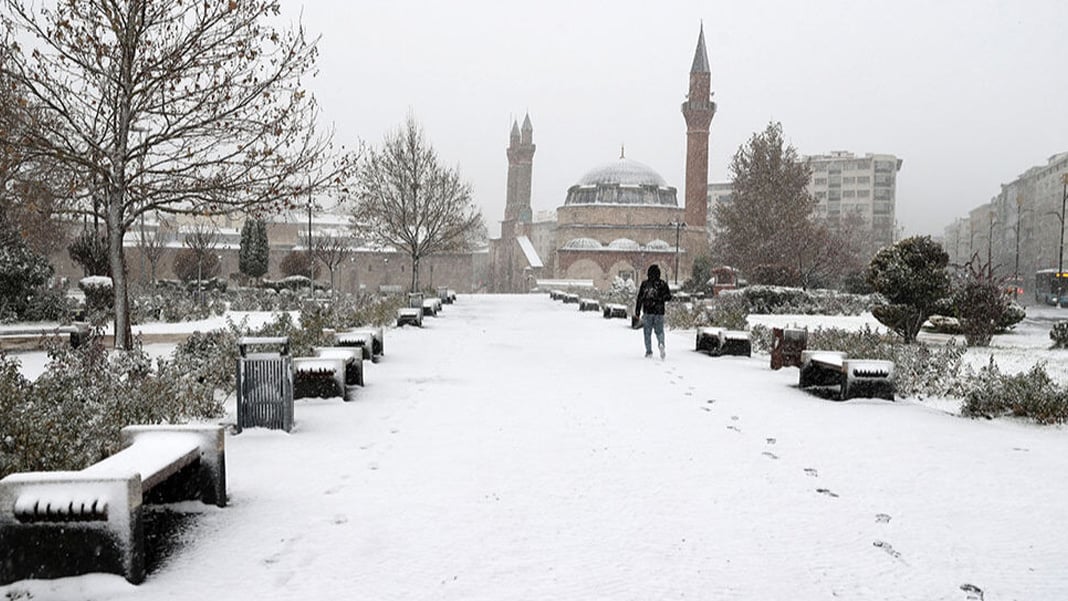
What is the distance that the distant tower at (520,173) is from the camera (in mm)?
79188

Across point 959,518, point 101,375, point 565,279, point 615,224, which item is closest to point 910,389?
point 959,518

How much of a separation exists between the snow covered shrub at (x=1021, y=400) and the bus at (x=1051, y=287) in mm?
39142

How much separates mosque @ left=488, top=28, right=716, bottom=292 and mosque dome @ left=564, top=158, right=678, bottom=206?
9cm

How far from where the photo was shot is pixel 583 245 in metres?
65.9

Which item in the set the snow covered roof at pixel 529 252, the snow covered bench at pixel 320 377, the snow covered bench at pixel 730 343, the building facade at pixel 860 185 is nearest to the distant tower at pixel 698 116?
the snow covered roof at pixel 529 252

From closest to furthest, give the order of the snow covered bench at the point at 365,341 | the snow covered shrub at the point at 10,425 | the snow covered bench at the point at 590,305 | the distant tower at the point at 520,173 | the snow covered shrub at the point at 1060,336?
the snow covered shrub at the point at 10,425 < the snow covered bench at the point at 365,341 < the snow covered shrub at the point at 1060,336 < the snow covered bench at the point at 590,305 < the distant tower at the point at 520,173

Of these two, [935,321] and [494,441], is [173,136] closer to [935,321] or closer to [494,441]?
[494,441]

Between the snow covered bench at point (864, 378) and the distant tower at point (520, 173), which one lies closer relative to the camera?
the snow covered bench at point (864, 378)

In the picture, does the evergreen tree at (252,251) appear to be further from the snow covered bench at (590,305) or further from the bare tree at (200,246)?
the snow covered bench at (590,305)

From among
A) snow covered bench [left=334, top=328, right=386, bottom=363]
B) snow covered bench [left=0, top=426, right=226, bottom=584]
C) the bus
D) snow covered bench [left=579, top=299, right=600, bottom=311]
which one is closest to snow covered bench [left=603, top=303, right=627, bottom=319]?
snow covered bench [left=579, top=299, right=600, bottom=311]

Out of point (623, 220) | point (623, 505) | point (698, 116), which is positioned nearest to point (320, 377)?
point (623, 505)

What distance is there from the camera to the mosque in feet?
192

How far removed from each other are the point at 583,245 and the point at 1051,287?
1333 inches

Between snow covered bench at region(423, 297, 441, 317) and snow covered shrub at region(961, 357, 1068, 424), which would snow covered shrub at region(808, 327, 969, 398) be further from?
snow covered bench at region(423, 297, 441, 317)
